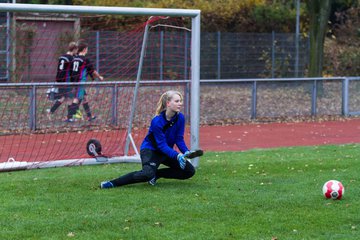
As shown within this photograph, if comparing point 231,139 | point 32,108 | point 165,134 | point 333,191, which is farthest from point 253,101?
point 333,191

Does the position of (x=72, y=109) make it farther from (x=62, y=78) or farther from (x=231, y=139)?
(x=231, y=139)

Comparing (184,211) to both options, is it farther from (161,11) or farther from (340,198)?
(161,11)

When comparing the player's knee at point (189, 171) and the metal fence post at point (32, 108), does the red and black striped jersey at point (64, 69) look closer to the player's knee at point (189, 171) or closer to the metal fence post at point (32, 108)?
the metal fence post at point (32, 108)

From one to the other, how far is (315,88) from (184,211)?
14.2m

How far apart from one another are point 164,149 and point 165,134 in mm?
329

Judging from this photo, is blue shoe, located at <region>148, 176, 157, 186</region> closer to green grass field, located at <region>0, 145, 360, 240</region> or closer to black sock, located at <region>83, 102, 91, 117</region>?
green grass field, located at <region>0, 145, 360, 240</region>

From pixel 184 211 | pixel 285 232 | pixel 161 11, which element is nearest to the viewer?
pixel 285 232

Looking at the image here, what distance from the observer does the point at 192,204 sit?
9.14 m

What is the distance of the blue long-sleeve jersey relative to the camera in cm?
1040

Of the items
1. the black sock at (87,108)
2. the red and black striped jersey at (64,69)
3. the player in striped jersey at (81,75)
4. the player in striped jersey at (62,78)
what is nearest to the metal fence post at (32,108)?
the player in striped jersey at (62,78)

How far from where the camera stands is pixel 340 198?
938cm

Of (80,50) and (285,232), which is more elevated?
(80,50)

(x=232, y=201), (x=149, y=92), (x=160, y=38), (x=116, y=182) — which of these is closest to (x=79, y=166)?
(x=116, y=182)

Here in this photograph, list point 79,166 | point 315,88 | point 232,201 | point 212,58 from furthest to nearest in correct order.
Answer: point 212,58
point 315,88
point 79,166
point 232,201
